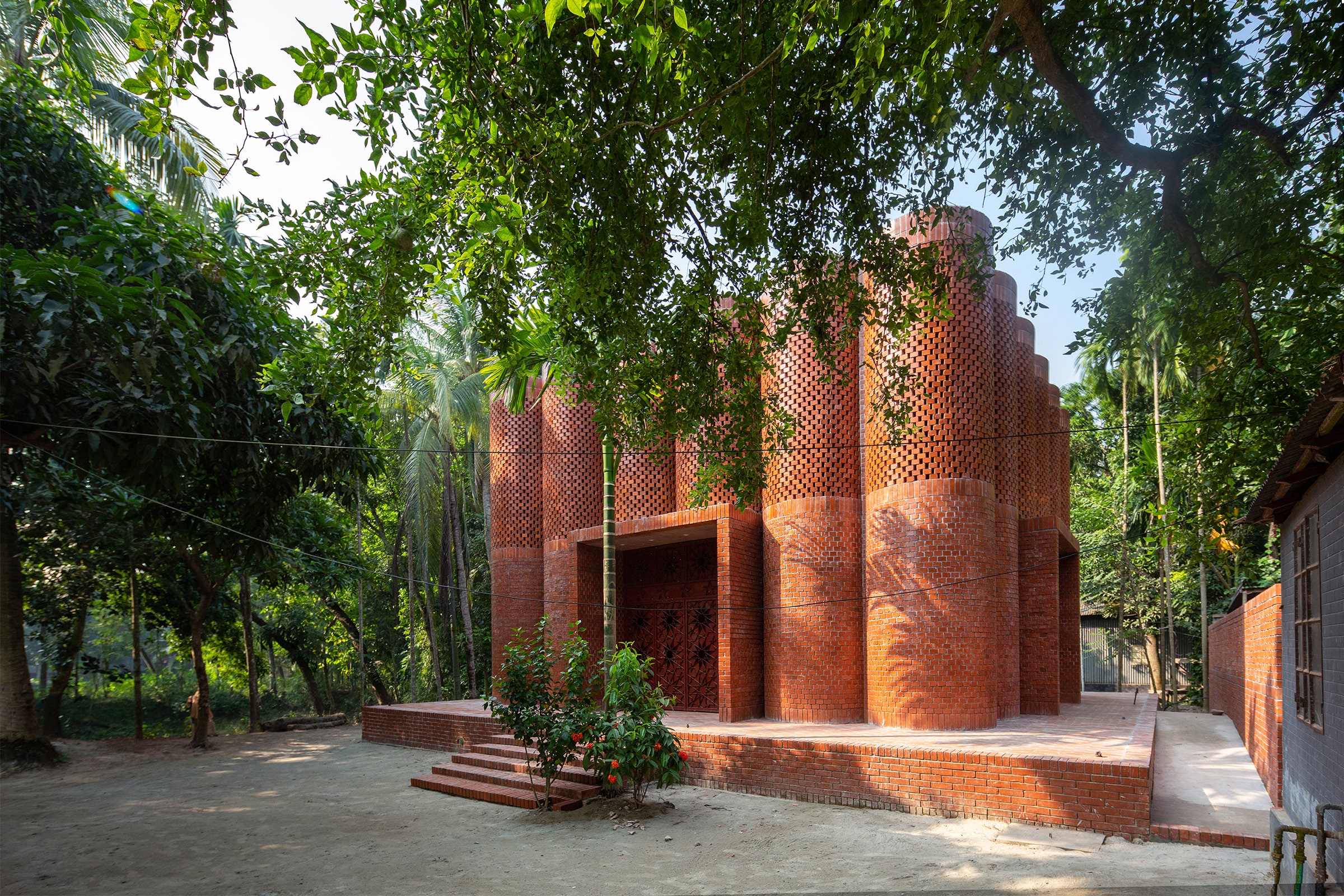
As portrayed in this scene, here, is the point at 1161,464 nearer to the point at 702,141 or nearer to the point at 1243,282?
the point at 1243,282

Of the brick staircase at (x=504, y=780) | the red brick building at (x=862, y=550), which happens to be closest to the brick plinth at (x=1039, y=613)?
the red brick building at (x=862, y=550)

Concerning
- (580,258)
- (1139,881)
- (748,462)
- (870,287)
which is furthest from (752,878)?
(870,287)

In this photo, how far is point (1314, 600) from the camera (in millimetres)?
6168

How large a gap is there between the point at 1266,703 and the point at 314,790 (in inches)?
485

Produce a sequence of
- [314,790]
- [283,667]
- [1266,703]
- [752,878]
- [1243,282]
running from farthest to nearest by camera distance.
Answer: [283,667]
[314,790]
[1266,703]
[752,878]
[1243,282]

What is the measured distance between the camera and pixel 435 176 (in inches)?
223

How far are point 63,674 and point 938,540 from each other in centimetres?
1839

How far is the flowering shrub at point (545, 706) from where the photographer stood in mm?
9445

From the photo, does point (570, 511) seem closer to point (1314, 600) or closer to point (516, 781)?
point (516, 781)

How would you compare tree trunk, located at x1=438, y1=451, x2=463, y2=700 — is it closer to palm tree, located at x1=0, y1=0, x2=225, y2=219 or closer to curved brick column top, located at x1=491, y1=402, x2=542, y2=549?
curved brick column top, located at x1=491, y1=402, x2=542, y2=549

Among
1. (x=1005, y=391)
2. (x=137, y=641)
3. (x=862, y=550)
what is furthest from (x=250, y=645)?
Result: (x=1005, y=391)

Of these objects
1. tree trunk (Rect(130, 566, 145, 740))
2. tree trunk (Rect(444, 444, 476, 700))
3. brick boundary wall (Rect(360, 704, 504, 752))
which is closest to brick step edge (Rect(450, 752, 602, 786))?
brick boundary wall (Rect(360, 704, 504, 752))

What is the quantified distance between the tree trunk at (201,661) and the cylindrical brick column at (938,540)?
12.7 m

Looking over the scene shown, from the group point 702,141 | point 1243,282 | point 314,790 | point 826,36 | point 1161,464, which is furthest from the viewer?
point 1161,464
